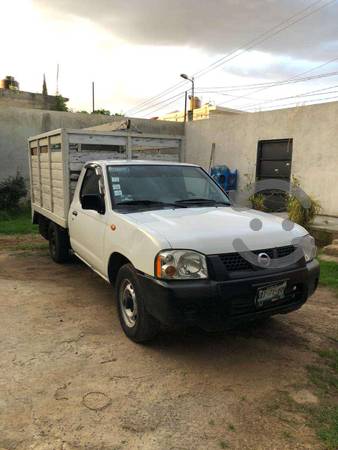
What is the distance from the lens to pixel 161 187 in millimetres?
4449

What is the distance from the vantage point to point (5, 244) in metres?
8.29

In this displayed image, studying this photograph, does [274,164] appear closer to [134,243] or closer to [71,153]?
[71,153]

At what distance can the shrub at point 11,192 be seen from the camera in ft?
40.4

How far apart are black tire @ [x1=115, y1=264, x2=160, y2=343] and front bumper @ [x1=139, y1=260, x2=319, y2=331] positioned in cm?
18

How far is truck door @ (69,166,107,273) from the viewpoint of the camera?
4309 millimetres

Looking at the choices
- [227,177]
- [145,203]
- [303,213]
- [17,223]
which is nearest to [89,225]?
[145,203]

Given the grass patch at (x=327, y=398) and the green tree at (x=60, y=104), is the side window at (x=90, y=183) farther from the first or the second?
the green tree at (x=60, y=104)

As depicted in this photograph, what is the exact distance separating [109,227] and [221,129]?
10.1 metres

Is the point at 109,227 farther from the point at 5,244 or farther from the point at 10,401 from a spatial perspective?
the point at 5,244

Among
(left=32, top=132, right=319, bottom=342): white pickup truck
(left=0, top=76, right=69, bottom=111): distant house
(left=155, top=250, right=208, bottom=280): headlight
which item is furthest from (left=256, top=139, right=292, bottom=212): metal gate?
(left=0, top=76, right=69, bottom=111): distant house

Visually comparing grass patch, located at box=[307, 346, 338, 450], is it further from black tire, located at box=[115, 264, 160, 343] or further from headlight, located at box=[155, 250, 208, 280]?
black tire, located at box=[115, 264, 160, 343]

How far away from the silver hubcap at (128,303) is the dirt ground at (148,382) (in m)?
0.21

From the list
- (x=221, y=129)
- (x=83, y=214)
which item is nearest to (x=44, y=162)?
(x=83, y=214)

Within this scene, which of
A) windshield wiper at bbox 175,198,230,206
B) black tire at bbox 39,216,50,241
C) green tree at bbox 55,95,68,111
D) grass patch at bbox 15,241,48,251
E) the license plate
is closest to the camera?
the license plate
